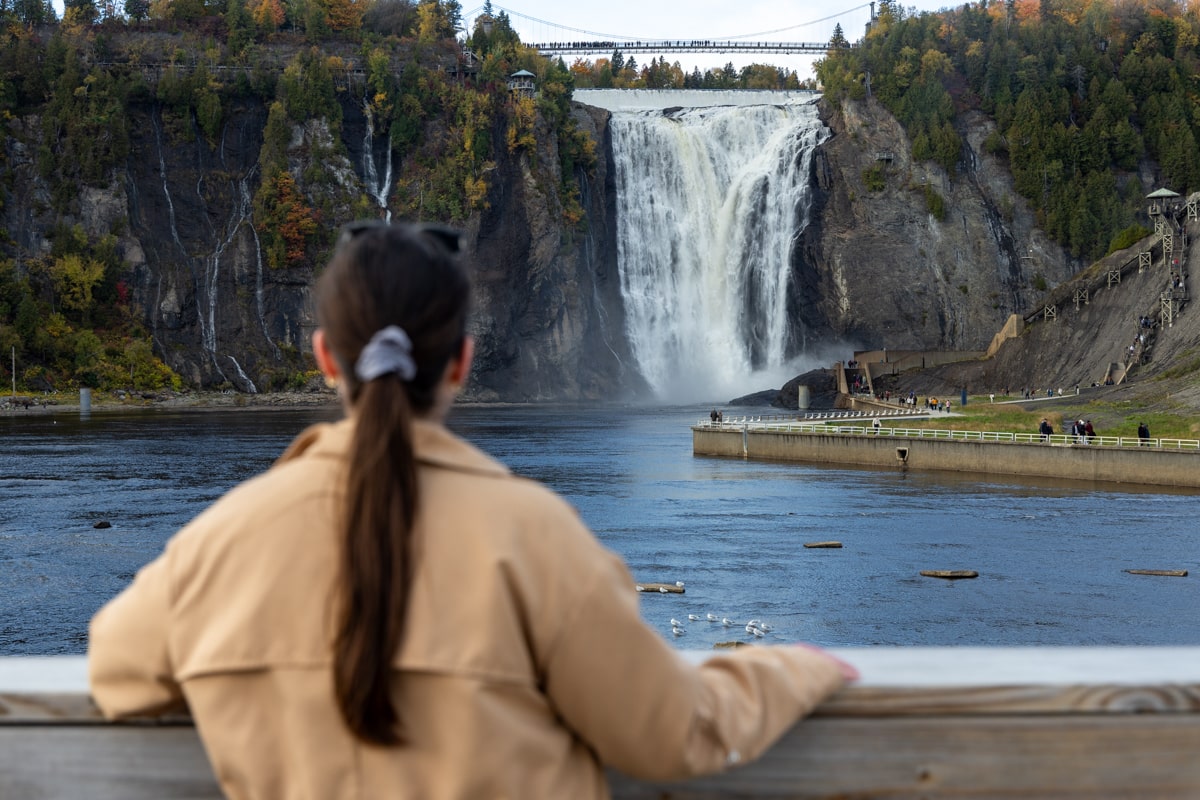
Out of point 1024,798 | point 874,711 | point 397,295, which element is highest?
point 397,295

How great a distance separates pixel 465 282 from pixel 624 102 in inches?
6232

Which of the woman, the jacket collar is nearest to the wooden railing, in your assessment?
the woman

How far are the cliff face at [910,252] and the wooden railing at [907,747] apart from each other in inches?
5170

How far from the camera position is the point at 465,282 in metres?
3.20

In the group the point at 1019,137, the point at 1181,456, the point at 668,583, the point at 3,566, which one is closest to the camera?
the point at 668,583

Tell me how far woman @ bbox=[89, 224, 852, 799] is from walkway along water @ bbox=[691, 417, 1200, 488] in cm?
5076

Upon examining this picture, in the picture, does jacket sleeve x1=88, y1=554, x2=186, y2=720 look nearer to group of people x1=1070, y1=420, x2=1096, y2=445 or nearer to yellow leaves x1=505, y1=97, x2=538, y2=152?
group of people x1=1070, y1=420, x2=1096, y2=445

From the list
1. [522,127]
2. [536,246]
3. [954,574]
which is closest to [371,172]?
[522,127]

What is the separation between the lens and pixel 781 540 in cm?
3831

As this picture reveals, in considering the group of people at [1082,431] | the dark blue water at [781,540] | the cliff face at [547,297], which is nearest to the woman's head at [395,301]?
the dark blue water at [781,540]

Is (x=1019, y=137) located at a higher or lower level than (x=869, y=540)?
higher

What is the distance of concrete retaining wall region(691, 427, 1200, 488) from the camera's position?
50.1 meters

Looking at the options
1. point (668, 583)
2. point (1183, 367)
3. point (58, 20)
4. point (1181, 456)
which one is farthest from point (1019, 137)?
point (668, 583)

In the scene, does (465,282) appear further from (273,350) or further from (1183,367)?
(273,350)
